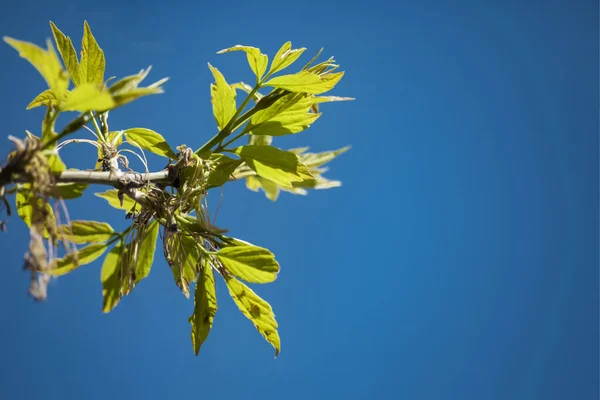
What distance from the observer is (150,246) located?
745 millimetres

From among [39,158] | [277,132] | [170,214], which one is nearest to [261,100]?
[277,132]

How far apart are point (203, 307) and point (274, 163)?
0.21 meters

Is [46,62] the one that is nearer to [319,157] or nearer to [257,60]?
[257,60]

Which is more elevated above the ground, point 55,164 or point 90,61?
point 90,61

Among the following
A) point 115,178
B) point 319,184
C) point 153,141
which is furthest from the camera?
point 319,184

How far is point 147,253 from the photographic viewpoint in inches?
29.1

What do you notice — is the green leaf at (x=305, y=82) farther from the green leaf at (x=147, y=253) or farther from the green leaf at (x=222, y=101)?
the green leaf at (x=147, y=253)

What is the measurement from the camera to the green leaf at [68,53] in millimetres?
651

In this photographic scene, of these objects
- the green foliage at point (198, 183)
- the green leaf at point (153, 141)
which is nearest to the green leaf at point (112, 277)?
the green foliage at point (198, 183)

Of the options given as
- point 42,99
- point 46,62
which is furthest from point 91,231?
point 46,62

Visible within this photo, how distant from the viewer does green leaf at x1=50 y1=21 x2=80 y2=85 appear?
65cm

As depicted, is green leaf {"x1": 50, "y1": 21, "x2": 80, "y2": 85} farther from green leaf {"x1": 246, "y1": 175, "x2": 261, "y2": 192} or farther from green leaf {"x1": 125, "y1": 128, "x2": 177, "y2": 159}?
green leaf {"x1": 246, "y1": 175, "x2": 261, "y2": 192}

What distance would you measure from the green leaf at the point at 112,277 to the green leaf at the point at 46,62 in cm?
27

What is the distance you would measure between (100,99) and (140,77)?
4cm
